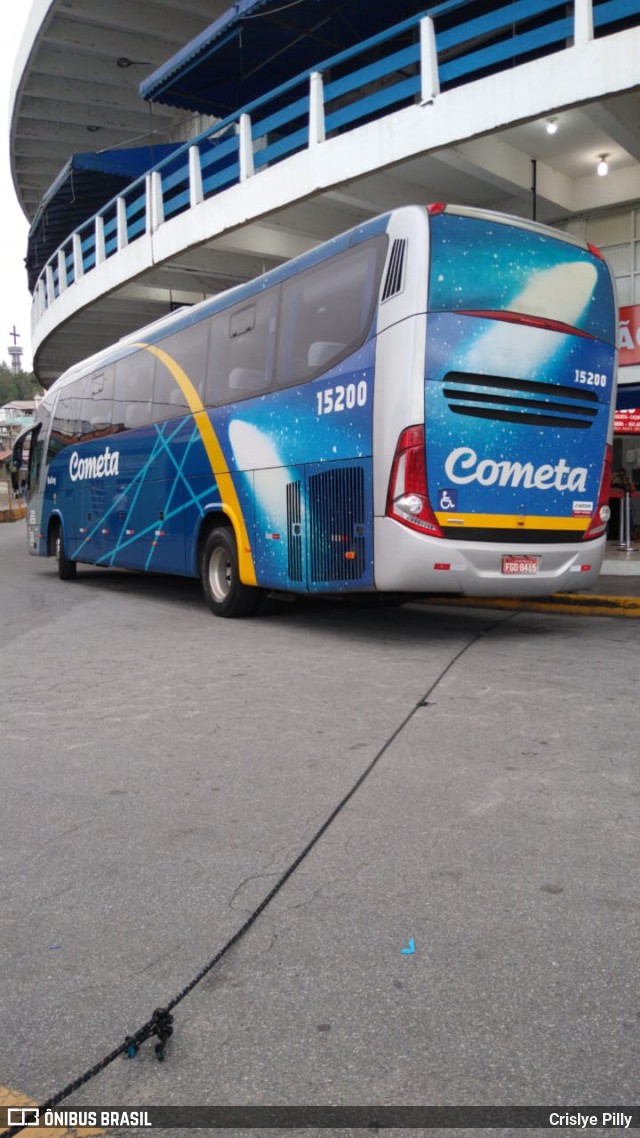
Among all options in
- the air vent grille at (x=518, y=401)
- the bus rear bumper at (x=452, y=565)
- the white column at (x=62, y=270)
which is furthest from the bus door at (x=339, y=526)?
the white column at (x=62, y=270)

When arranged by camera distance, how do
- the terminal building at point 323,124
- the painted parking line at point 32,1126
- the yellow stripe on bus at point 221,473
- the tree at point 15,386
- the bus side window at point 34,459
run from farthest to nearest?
the tree at point 15,386 → the bus side window at point 34,459 → the terminal building at point 323,124 → the yellow stripe on bus at point 221,473 → the painted parking line at point 32,1126

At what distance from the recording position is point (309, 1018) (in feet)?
7.62

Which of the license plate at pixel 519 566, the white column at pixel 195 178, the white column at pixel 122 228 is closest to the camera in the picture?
the license plate at pixel 519 566

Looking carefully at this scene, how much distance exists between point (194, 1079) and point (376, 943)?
777 millimetres

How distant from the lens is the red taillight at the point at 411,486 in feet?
24.0

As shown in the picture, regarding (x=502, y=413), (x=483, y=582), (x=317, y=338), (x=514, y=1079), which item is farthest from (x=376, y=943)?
(x=317, y=338)

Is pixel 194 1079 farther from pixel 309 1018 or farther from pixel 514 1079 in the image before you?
pixel 514 1079

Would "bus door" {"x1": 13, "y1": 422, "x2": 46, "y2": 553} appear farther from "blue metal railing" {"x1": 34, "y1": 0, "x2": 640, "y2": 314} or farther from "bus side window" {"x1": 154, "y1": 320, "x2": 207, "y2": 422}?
"bus side window" {"x1": 154, "y1": 320, "x2": 207, "y2": 422}

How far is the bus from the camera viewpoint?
7.38 metres

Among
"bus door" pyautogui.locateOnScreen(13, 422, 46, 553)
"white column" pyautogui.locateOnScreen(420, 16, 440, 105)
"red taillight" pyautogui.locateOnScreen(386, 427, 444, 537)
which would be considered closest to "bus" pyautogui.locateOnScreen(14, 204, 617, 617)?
"red taillight" pyautogui.locateOnScreen(386, 427, 444, 537)

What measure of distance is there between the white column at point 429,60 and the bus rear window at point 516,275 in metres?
3.92

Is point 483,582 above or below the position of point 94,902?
above

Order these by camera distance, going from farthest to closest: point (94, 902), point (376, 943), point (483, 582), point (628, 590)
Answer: point (628, 590) → point (483, 582) → point (94, 902) → point (376, 943)

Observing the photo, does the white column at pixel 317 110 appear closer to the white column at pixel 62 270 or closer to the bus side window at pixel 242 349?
the bus side window at pixel 242 349
